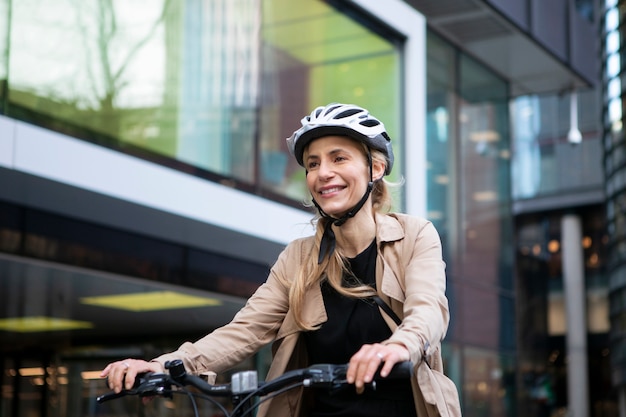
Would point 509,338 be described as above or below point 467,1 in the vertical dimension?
below

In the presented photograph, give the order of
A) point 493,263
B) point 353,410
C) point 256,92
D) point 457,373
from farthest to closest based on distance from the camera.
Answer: point 493,263
point 457,373
point 256,92
point 353,410

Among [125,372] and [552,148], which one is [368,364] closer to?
[125,372]

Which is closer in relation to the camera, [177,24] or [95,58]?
[95,58]

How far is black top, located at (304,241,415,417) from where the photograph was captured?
327 cm

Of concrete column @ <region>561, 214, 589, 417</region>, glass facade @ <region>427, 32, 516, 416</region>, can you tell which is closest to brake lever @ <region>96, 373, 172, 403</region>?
glass facade @ <region>427, 32, 516, 416</region>

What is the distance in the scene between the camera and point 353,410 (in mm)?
3260

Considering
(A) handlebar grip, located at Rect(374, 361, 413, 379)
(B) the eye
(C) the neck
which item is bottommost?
(A) handlebar grip, located at Rect(374, 361, 413, 379)

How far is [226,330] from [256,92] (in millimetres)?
8677

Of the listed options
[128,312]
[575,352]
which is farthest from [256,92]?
[575,352]

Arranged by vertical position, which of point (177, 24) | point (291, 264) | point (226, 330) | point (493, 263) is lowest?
point (226, 330)

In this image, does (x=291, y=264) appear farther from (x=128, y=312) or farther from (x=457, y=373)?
(x=457, y=373)

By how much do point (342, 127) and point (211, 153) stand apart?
7.89m

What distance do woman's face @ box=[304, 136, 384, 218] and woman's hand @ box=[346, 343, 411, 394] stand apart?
82cm

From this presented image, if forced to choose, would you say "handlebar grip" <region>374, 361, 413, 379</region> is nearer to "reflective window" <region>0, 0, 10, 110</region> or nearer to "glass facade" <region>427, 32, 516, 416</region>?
"reflective window" <region>0, 0, 10, 110</region>
